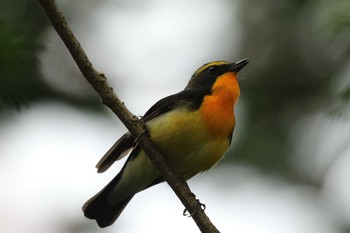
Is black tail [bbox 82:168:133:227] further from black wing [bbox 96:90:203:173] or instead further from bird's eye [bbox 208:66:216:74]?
bird's eye [bbox 208:66:216:74]

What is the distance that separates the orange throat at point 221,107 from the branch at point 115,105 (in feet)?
2.60

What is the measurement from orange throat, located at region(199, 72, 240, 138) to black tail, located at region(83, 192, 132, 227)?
99cm

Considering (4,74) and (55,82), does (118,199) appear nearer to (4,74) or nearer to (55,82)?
(55,82)

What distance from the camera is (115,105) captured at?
2512 mm

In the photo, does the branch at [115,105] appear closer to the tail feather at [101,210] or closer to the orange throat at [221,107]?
the orange throat at [221,107]

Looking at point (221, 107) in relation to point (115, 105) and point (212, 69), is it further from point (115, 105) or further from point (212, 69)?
point (115, 105)

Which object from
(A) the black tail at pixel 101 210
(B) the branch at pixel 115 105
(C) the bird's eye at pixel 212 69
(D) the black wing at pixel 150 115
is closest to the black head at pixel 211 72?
(C) the bird's eye at pixel 212 69

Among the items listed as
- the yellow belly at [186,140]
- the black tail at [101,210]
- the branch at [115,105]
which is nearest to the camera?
the branch at [115,105]

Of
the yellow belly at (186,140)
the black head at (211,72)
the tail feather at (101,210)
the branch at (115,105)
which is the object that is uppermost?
the black head at (211,72)

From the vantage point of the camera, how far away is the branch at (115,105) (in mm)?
1827

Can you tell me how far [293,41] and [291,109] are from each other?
2.81 ft

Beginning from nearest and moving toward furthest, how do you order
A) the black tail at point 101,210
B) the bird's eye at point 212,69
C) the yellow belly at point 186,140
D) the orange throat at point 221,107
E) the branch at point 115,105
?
the branch at point 115,105, the yellow belly at point 186,140, the orange throat at point 221,107, the black tail at point 101,210, the bird's eye at point 212,69

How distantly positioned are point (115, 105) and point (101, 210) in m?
1.87

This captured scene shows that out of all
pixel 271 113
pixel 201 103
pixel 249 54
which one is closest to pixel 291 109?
pixel 271 113
